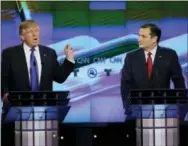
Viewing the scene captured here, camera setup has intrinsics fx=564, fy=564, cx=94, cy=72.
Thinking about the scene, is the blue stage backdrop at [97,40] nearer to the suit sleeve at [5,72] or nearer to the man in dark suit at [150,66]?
the man in dark suit at [150,66]

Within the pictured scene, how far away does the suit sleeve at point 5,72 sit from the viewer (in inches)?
363

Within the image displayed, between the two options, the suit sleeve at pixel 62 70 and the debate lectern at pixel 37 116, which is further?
the suit sleeve at pixel 62 70

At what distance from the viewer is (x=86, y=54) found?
9500 millimetres

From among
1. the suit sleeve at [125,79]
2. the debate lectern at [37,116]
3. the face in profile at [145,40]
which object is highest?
the face in profile at [145,40]

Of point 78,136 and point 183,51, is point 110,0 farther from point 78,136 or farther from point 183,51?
point 78,136

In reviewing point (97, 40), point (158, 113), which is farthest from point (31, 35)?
point (158, 113)

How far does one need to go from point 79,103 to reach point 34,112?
2117mm

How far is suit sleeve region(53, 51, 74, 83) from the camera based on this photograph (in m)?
9.43

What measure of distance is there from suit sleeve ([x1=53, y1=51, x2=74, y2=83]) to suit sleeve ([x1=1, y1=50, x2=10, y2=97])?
781mm

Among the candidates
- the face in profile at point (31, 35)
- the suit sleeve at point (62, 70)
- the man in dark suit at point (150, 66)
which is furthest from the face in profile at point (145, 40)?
the face in profile at point (31, 35)

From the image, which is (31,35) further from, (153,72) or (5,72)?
(153,72)

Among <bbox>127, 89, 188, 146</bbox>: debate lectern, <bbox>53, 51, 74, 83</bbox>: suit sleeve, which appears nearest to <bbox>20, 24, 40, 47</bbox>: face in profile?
<bbox>53, 51, 74, 83</bbox>: suit sleeve

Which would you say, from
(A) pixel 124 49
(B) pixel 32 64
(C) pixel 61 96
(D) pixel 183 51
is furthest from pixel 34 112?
(D) pixel 183 51

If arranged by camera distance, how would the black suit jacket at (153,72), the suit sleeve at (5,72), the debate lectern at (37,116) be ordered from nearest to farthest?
1. the debate lectern at (37,116)
2. the suit sleeve at (5,72)
3. the black suit jacket at (153,72)
